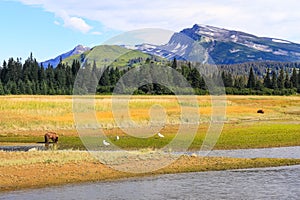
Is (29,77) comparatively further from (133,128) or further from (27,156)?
(27,156)

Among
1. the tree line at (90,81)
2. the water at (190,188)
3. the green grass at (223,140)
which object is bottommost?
the water at (190,188)

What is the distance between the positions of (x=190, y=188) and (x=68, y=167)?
8817mm

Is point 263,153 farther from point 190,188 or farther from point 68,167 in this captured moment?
point 68,167

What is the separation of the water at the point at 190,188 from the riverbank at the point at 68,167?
1362mm

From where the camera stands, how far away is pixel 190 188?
25500mm

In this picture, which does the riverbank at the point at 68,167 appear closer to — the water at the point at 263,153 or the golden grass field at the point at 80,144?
the golden grass field at the point at 80,144

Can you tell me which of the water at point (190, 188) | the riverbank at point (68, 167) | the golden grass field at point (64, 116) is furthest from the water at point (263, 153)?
the golden grass field at point (64, 116)

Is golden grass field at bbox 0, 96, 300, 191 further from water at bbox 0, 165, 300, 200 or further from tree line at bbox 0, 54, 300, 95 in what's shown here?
tree line at bbox 0, 54, 300, 95

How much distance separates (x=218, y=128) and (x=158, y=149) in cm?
1870

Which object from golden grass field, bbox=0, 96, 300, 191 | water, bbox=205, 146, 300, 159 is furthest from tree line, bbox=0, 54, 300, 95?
water, bbox=205, 146, 300, 159

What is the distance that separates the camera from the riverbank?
27.6 m

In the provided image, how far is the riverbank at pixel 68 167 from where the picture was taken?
27562 millimetres

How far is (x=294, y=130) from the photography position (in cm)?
5547

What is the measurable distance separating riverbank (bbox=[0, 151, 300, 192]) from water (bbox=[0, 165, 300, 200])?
136 centimetres
